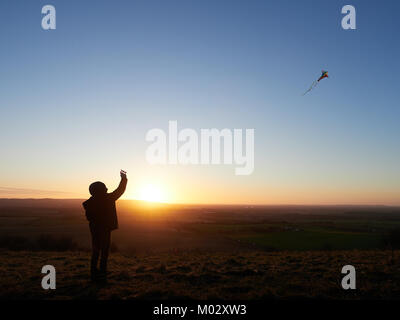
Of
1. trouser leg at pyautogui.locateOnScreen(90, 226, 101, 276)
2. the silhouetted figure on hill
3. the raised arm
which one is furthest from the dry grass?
the raised arm

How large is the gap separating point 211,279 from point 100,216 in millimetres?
3457

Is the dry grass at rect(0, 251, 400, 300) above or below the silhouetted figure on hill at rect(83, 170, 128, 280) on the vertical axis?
below

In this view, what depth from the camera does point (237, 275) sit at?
28.5ft

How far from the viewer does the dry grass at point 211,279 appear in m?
6.63

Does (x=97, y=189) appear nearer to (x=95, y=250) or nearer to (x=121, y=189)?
(x=121, y=189)

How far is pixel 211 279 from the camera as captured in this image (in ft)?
26.5

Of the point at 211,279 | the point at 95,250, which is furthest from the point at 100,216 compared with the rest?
Answer: the point at 211,279

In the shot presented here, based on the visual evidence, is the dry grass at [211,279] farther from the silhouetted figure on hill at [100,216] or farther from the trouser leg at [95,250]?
the silhouetted figure on hill at [100,216]

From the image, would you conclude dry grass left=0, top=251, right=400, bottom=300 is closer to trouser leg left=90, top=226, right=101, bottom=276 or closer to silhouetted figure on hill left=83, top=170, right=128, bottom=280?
trouser leg left=90, top=226, right=101, bottom=276

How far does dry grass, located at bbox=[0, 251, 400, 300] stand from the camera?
261 inches
